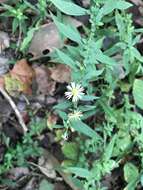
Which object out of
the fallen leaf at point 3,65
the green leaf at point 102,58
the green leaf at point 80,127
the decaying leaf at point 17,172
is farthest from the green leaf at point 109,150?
the fallen leaf at point 3,65

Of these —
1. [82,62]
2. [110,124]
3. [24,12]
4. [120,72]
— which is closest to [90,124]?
[110,124]

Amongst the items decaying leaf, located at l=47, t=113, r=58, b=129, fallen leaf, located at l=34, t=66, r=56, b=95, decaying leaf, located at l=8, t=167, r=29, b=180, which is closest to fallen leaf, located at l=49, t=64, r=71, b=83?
fallen leaf, located at l=34, t=66, r=56, b=95

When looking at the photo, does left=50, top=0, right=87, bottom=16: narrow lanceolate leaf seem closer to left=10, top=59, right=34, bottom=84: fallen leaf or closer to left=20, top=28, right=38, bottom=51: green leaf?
left=20, top=28, right=38, bottom=51: green leaf

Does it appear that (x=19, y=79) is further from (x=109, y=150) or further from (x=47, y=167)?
(x=109, y=150)

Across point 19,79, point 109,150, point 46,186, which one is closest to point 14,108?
point 19,79

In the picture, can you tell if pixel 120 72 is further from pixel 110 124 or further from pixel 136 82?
pixel 110 124

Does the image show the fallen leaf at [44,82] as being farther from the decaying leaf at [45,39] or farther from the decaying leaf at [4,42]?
the decaying leaf at [4,42]
